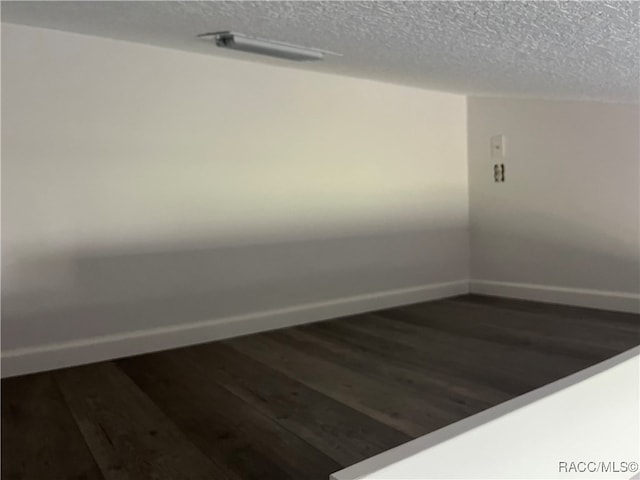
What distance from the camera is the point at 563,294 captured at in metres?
3.25

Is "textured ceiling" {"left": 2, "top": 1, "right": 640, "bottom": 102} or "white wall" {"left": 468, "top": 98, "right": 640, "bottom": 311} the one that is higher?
"textured ceiling" {"left": 2, "top": 1, "right": 640, "bottom": 102}

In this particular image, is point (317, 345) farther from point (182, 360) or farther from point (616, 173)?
point (616, 173)

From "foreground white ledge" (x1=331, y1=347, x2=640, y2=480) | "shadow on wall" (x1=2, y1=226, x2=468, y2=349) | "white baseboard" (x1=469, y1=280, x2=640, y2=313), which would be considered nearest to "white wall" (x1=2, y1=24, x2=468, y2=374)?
"shadow on wall" (x1=2, y1=226, x2=468, y2=349)

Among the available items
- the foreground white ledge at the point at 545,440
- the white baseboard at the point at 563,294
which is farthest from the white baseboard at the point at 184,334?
the foreground white ledge at the point at 545,440

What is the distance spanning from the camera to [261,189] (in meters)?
2.71

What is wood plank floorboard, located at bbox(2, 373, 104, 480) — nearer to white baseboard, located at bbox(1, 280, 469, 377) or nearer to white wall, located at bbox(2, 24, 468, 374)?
white baseboard, located at bbox(1, 280, 469, 377)

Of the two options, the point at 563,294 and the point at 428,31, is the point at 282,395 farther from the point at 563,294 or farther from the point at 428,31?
the point at 563,294

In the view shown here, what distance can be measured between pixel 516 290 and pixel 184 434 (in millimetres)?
2563

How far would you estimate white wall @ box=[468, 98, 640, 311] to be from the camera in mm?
2965

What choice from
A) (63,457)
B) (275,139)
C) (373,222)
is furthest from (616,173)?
(63,457)

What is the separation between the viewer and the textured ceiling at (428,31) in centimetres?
127

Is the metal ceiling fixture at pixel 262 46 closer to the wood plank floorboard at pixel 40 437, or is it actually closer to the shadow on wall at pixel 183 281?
the shadow on wall at pixel 183 281

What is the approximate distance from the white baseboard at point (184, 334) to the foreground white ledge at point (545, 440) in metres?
1.62

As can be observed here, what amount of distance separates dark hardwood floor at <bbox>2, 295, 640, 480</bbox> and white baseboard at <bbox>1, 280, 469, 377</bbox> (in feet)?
0.20
